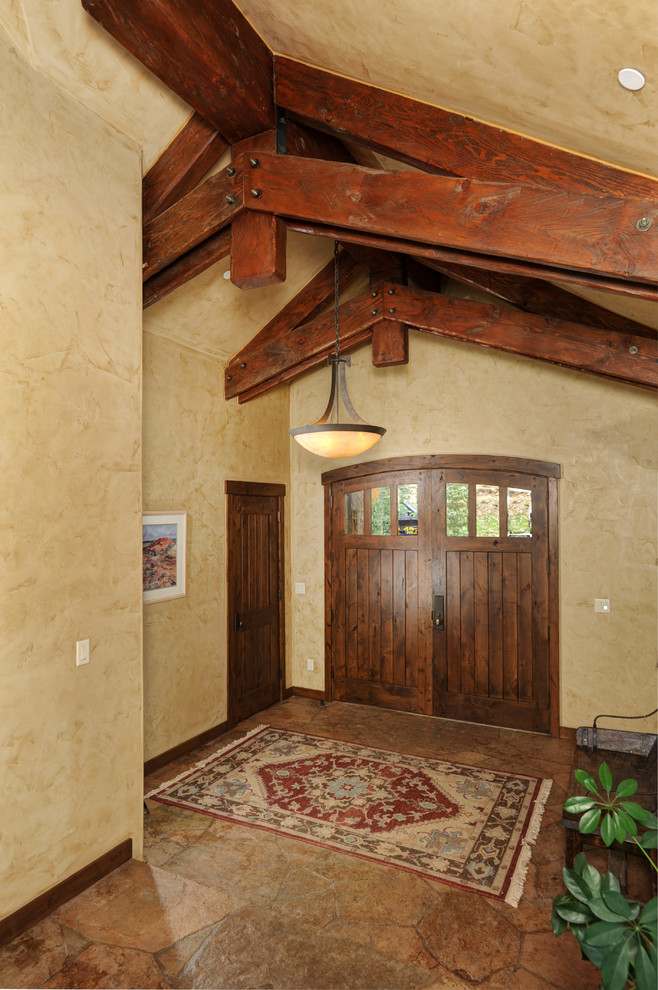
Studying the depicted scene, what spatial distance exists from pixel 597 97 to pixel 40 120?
8.00 ft

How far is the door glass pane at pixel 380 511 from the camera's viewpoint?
19.1 ft

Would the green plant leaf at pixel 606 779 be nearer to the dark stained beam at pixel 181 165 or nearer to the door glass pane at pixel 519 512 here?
the door glass pane at pixel 519 512

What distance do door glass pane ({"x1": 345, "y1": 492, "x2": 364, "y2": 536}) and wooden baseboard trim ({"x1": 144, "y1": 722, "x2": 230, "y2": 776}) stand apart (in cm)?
220

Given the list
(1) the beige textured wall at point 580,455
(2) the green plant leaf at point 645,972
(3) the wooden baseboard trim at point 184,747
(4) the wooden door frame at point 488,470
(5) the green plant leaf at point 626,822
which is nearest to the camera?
(2) the green plant leaf at point 645,972

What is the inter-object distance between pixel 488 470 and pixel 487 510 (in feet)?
1.23

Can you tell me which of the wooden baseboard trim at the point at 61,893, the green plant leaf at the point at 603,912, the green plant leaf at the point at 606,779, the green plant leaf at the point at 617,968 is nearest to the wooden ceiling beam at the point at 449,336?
the green plant leaf at the point at 606,779

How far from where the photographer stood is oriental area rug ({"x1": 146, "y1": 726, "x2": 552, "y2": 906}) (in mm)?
3270

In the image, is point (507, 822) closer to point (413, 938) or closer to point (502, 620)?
point (413, 938)

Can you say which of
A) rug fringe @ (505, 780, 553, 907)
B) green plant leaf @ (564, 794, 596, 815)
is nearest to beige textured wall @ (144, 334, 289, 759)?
rug fringe @ (505, 780, 553, 907)

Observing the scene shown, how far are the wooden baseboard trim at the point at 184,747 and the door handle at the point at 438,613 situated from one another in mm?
2135

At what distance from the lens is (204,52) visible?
2664mm

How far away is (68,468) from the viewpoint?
2871 mm

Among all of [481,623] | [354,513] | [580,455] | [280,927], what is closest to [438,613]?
[481,623]

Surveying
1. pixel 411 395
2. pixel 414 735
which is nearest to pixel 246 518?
pixel 411 395
